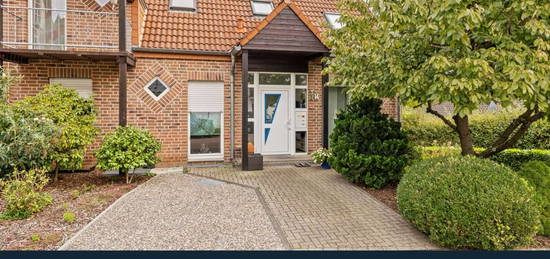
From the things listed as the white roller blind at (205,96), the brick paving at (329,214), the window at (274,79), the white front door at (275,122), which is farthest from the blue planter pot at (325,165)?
the white roller blind at (205,96)

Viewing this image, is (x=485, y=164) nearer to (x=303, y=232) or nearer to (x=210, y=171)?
(x=303, y=232)

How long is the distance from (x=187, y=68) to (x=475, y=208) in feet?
24.6

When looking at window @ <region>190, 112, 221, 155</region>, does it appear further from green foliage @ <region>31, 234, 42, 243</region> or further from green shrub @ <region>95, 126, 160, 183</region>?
green foliage @ <region>31, 234, 42, 243</region>

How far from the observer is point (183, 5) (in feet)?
32.8

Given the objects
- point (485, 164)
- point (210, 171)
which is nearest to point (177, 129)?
point (210, 171)

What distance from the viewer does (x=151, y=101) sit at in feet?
28.3

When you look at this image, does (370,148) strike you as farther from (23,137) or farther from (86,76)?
(86,76)

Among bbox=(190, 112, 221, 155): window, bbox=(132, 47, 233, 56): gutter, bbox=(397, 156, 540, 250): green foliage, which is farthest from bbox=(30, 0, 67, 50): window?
bbox=(397, 156, 540, 250): green foliage

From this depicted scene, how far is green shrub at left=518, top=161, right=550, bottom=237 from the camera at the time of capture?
4312 mm

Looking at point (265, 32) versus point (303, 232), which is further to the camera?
point (265, 32)

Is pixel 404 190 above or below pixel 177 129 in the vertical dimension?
below

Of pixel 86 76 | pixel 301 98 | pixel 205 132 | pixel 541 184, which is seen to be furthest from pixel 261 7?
pixel 541 184

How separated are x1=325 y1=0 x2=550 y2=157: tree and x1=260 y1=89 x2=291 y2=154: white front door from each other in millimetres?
4608

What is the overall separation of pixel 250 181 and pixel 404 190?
3.62 metres
